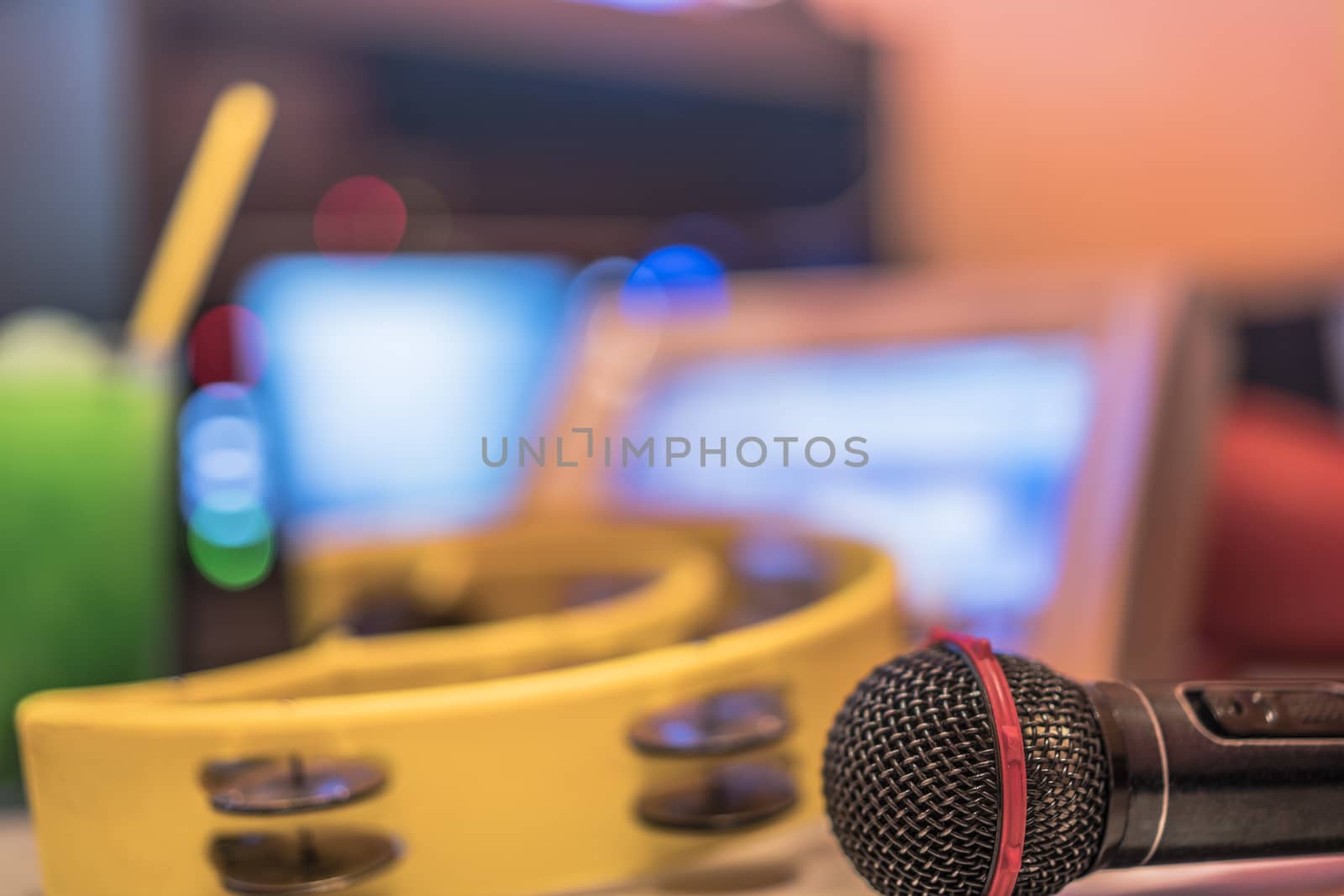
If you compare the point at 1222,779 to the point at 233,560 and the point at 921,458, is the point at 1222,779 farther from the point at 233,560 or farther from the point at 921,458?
the point at 233,560

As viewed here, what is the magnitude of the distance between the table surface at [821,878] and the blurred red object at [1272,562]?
0.28 meters

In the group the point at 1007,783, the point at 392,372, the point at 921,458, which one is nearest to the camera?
the point at 1007,783

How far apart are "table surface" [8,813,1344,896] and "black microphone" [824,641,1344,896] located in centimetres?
3

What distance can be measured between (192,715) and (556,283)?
973mm

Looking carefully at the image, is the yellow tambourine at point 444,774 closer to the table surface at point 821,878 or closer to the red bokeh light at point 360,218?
the table surface at point 821,878

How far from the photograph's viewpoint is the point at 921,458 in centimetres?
65

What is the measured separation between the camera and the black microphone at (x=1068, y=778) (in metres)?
0.30

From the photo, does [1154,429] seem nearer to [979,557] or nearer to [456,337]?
[979,557]

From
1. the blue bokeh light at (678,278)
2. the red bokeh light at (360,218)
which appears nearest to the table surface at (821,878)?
the blue bokeh light at (678,278)

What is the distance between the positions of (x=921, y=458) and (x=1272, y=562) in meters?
0.19

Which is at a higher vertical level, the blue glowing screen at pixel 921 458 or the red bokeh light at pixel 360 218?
the red bokeh light at pixel 360 218

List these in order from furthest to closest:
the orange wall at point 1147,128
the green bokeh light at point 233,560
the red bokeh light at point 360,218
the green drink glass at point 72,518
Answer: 1. the red bokeh light at point 360,218
2. the green bokeh light at point 233,560
3. the orange wall at point 1147,128
4. the green drink glass at point 72,518

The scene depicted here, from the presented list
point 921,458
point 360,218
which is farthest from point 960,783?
point 360,218

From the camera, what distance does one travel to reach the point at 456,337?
1214 mm
